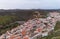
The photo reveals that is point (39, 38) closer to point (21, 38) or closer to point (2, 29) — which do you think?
point (21, 38)

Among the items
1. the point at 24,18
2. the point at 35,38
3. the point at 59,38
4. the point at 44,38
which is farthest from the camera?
the point at 24,18

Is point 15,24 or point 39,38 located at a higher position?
point 39,38

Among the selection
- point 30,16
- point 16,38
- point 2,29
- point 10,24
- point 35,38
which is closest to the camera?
point 35,38

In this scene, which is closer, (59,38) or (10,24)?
(59,38)

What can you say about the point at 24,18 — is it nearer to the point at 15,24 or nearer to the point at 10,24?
the point at 15,24

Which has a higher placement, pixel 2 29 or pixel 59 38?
pixel 59 38

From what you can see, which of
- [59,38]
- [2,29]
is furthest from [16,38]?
[2,29]

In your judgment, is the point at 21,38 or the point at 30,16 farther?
the point at 30,16

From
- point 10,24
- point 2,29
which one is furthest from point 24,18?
point 2,29

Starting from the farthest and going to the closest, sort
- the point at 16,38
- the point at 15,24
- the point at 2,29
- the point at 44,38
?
the point at 15,24 → the point at 2,29 → the point at 16,38 → the point at 44,38
